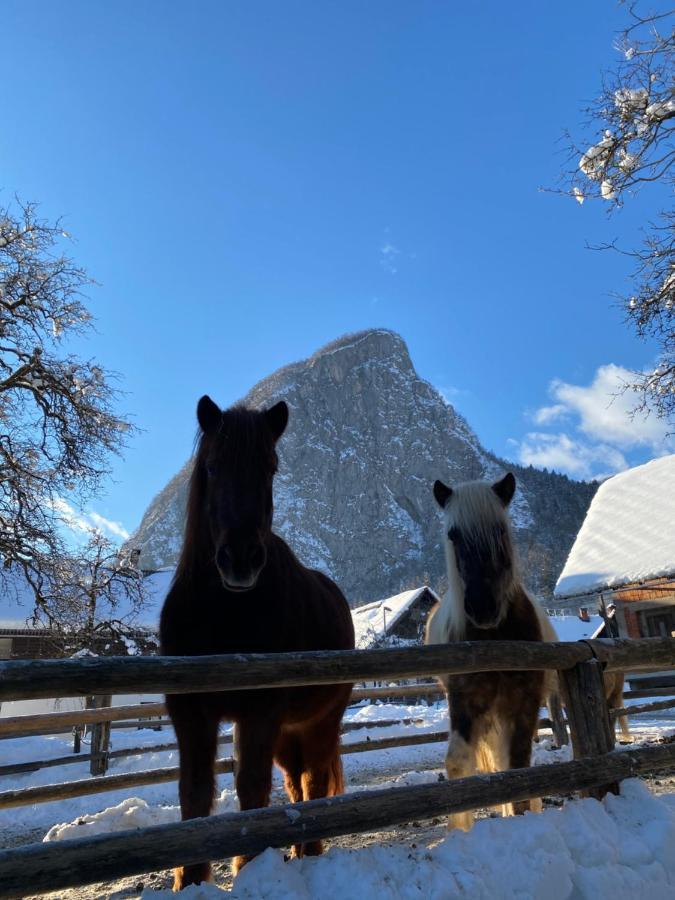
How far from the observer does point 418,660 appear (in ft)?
8.80

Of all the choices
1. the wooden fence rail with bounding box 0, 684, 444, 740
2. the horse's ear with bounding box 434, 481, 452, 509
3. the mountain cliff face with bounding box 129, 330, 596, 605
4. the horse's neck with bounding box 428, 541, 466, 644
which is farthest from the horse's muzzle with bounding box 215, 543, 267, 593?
the mountain cliff face with bounding box 129, 330, 596, 605

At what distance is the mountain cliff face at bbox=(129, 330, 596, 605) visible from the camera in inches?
5320

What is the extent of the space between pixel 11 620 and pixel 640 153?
25558 mm

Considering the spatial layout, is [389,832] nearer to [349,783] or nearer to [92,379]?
[349,783]

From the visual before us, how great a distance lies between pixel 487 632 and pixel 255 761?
1.76m

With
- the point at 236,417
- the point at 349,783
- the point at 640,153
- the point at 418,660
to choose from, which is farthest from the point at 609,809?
the point at 640,153

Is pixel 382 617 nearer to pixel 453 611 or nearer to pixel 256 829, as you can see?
pixel 453 611

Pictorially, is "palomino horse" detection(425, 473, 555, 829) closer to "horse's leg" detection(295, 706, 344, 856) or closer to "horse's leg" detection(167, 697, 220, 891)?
"horse's leg" detection(295, 706, 344, 856)

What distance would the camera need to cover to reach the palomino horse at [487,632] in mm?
3578

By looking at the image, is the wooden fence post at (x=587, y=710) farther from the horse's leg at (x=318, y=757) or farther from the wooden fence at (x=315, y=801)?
the horse's leg at (x=318, y=757)

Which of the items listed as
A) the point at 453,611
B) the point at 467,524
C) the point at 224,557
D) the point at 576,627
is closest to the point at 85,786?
the point at 453,611

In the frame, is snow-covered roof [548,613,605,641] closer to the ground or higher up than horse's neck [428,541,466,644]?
higher up

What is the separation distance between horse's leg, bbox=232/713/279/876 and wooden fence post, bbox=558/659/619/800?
63.5 inches

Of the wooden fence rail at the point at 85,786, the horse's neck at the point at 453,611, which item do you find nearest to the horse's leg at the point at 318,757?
the wooden fence rail at the point at 85,786
